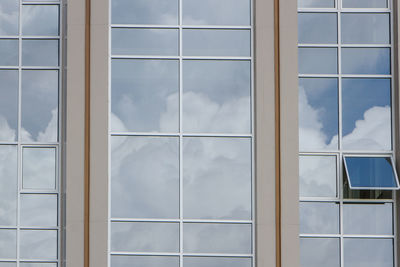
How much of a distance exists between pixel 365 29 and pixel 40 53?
3.80 metres

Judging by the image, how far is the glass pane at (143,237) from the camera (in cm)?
607

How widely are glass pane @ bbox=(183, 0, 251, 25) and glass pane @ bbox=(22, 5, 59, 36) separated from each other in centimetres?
154

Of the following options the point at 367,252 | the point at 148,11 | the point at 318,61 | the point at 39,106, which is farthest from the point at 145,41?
the point at 367,252

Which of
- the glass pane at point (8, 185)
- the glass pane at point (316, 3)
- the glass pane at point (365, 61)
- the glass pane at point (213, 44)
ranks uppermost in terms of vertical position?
the glass pane at point (316, 3)

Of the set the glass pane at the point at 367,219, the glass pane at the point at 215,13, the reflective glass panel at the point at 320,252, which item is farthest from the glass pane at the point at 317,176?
the glass pane at the point at 215,13

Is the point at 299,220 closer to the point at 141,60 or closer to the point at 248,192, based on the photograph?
the point at 248,192

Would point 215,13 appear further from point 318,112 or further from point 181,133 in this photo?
point 318,112

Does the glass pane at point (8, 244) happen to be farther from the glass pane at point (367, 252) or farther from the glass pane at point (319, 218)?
the glass pane at point (367, 252)

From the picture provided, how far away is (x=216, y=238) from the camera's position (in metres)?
6.10

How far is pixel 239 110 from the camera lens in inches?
244

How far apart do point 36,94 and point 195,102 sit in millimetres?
1851

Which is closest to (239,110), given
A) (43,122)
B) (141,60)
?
(141,60)

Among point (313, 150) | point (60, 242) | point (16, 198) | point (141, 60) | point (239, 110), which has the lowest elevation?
point (60, 242)

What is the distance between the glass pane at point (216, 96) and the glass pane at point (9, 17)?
206cm
